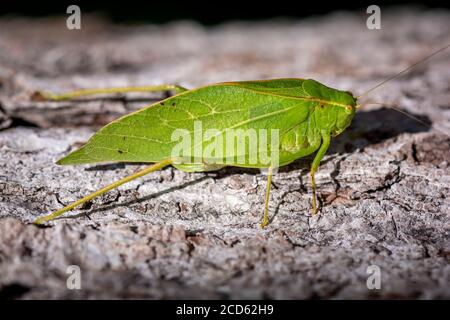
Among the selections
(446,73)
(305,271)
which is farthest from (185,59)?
(305,271)

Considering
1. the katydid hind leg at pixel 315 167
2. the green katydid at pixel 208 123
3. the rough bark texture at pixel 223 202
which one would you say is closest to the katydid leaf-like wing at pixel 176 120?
the green katydid at pixel 208 123

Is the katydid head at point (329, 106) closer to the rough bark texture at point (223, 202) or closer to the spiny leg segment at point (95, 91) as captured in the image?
the rough bark texture at point (223, 202)

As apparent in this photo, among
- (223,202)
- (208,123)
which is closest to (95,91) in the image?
(208,123)

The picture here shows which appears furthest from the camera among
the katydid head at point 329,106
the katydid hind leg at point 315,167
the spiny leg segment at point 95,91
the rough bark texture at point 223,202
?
the spiny leg segment at point 95,91

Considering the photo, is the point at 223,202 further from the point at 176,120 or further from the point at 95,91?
the point at 95,91

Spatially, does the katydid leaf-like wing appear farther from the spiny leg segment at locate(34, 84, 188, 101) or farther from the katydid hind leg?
the spiny leg segment at locate(34, 84, 188, 101)

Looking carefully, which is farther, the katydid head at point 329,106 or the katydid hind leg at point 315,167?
the katydid head at point 329,106

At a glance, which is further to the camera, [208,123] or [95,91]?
[95,91]

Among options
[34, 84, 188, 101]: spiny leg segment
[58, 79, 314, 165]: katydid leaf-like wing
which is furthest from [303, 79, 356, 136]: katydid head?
[34, 84, 188, 101]: spiny leg segment
